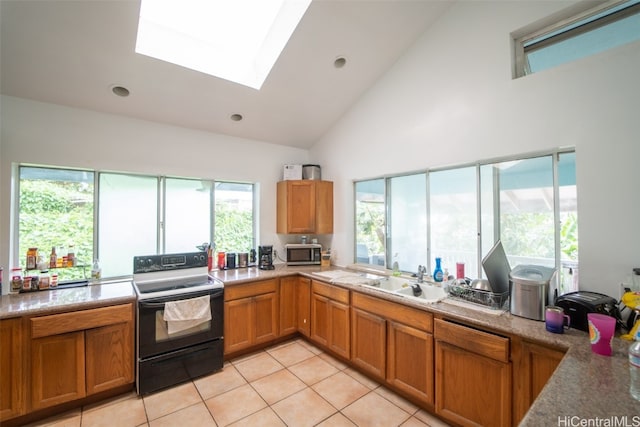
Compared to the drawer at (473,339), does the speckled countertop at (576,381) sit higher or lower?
higher

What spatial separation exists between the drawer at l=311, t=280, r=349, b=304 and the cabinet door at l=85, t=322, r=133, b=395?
1.77 metres

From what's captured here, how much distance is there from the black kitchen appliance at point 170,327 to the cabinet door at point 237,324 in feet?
0.31

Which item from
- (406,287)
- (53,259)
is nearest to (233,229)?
(53,259)

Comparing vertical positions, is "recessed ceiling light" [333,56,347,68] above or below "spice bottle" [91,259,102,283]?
above

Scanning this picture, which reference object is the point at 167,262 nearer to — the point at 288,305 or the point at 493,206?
the point at 288,305

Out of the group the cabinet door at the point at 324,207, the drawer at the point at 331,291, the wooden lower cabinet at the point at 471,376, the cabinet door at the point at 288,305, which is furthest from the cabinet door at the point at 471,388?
the cabinet door at the point at 324,207

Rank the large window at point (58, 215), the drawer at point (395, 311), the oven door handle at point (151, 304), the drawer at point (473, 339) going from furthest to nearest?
the large window at point (58, 215), the oven door handle at point (151, 304), the drawer at point (395, 311), the drawer at point (473, 339)

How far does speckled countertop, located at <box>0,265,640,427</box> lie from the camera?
35.4 inches

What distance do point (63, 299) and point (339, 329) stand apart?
95.4 inches

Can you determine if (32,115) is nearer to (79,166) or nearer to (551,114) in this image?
(79,166)

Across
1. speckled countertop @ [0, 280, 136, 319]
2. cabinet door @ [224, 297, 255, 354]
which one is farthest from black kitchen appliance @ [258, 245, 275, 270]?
speckled countertop @ [0, 280, 136, 319]

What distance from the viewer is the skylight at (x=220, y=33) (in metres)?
2.28

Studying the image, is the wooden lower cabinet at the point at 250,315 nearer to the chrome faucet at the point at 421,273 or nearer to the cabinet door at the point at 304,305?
the cabinet door at the point at 304,305

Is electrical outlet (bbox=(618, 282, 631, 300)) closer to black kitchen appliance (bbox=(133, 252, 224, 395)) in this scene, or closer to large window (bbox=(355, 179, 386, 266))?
large window (bbox=(355, 179, 386, 266))
